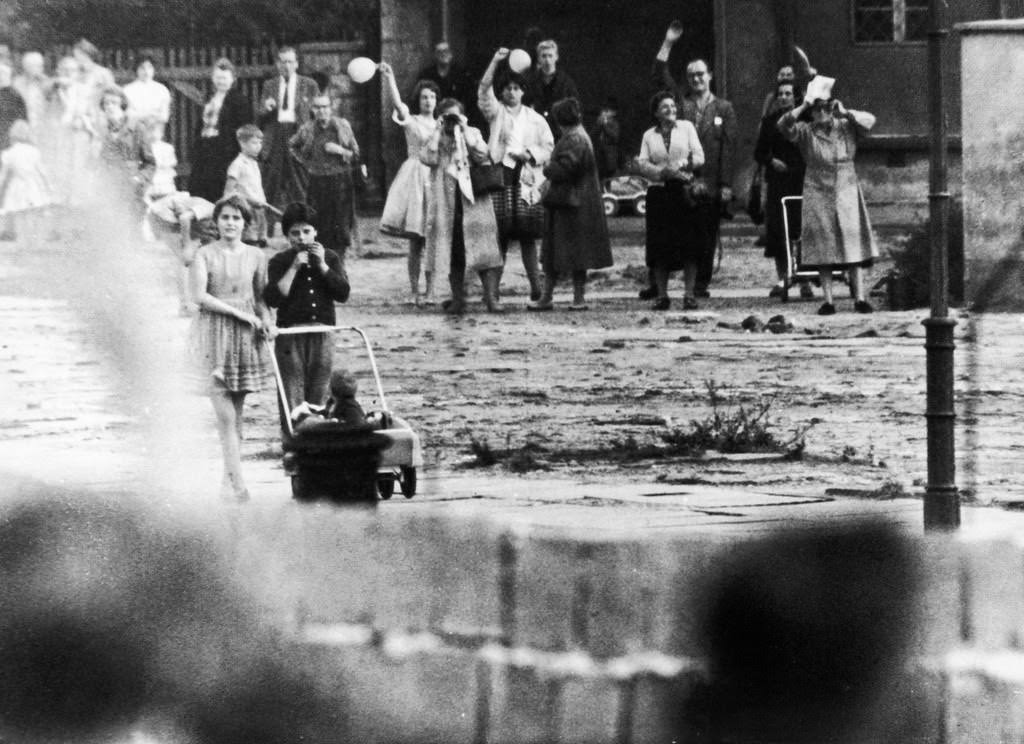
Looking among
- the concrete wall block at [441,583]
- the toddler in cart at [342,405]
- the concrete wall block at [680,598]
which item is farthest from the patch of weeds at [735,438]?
the concrete wall block at [680,598]

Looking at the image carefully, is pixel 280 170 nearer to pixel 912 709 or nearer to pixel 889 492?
pixel 889 492

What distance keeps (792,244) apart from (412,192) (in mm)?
2811

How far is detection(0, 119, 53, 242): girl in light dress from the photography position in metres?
24.6

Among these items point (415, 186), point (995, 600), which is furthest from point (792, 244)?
point (995, 600)

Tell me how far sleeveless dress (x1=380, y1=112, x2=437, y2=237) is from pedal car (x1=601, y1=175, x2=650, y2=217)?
6.06m

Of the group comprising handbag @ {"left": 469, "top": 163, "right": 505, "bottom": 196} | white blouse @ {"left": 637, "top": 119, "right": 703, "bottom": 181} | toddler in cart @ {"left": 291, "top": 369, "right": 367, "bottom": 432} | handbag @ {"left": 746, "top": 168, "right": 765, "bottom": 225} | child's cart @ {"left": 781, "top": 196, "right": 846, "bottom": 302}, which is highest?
white blouse @ {"left": 637, "top": 119, "right": 703, "bottom": 181}

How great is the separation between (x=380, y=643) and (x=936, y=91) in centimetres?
291

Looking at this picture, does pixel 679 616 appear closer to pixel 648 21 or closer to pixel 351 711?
pixel 351 711

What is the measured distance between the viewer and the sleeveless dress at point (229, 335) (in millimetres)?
11281

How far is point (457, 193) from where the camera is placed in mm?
17875

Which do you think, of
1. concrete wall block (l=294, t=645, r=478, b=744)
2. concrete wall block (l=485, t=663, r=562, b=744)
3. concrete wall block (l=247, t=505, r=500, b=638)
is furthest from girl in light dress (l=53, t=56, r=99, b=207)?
concrete wall block (l=485, t=663, r=562, b=744)

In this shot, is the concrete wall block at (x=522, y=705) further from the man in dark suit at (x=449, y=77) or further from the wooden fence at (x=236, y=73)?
the wooden fence at (x=236, y=73)

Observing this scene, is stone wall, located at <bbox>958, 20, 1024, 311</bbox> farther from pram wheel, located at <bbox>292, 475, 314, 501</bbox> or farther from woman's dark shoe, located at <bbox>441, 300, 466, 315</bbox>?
pram wheel, located at <bbox>292, 475, 314, 501</bbox>

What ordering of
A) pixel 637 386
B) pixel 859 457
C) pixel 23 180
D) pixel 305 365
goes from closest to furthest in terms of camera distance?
pixel 305 365 → pixel 859 457 → pixel 637 386 → pixel 23 180
